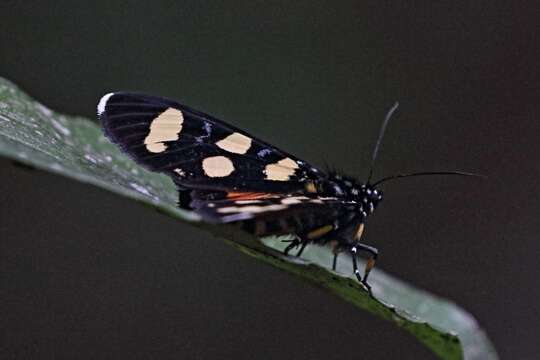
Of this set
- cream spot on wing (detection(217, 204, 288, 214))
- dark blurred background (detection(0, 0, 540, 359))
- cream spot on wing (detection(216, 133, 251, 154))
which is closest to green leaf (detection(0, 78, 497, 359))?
cream spot on wing (detection(217, 204, 288, 214))

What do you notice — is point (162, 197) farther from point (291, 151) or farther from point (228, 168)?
point (291, 151)

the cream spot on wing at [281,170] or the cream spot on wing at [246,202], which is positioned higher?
the cream spot on wing at [281,170]

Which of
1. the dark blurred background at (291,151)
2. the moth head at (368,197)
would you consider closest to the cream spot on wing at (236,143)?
the moth head at (368,197)

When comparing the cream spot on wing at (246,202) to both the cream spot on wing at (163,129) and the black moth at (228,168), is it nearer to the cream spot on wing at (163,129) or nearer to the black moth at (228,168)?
the black moth at (228,168)

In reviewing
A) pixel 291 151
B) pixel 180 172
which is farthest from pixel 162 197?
pixel 291 151

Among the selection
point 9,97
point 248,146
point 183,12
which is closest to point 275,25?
point 183,12

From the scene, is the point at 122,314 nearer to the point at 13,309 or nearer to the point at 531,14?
the point at 13,309
